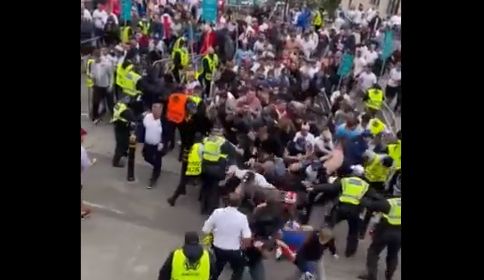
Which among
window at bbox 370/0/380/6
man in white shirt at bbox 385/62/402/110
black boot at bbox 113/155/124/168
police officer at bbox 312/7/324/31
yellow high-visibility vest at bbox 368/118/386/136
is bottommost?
window at bbox 370/0/380/6

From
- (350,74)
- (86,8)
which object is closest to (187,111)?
(350,74)

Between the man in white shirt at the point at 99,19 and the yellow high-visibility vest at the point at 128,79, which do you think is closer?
the yellow high-visibility vest at the point at 128,79

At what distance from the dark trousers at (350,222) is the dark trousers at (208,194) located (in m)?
1.72

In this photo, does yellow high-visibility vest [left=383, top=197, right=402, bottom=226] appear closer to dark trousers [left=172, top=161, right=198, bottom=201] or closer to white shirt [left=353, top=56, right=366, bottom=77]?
dark trousers [left=172, top=161, right=198, bottom=201]

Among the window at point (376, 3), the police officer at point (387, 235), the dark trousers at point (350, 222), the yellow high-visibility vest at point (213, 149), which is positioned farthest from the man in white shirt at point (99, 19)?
the window at point (376, 3)

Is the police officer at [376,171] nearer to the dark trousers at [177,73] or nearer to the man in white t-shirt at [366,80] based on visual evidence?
the dark trousers at [177,73]

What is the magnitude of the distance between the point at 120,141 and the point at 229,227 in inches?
172

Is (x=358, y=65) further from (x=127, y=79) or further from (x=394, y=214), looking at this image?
(x=394, y=214)

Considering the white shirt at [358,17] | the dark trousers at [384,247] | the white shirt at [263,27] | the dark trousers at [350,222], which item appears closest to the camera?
the dark trousers at [384,247]

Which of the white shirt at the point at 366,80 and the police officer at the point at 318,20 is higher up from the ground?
the white shirt at the point at 366,80

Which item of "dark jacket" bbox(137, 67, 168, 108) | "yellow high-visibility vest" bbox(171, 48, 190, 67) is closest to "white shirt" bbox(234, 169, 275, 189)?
"dark jacket" bbox(137, 67, 168, 108)

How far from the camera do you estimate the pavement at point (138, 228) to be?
953cm

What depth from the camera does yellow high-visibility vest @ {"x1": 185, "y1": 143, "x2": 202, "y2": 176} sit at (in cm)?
1040

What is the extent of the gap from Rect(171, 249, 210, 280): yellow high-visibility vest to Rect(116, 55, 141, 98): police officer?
6.52m
